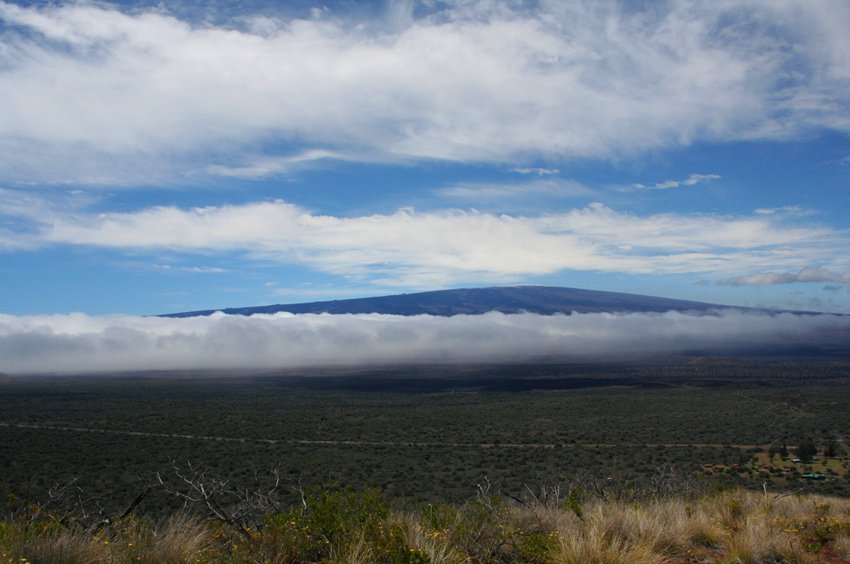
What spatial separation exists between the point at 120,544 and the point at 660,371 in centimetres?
12976

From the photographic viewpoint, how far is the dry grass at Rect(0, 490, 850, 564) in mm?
4824

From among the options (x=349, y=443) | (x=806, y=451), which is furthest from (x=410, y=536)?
A: (x=349, y=443)

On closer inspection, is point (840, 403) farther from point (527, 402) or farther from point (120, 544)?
point (120, 544)

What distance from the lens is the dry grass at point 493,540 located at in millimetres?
4824

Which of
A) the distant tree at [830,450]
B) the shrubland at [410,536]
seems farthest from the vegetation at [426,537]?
the distant tree at [830,450]

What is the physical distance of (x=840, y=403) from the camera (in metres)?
56.9

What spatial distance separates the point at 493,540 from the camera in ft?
18.8

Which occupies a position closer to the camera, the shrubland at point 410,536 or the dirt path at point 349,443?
the shrubland at point 410,536

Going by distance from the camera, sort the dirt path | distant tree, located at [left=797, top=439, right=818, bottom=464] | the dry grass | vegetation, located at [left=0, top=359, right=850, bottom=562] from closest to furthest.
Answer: the dry grass, vegetation, located at [left=0, top=359, right=850, bottom=562], distant tree, located at [left=797, top=439, right=818, bottom=464], the dirt path

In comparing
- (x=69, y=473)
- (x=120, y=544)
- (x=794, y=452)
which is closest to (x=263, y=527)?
(x=120, y=544)

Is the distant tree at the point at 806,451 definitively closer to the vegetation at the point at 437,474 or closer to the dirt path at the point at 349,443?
the vegetation at the point at 437,474

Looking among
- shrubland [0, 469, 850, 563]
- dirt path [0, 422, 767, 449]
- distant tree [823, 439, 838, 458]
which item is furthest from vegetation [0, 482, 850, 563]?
dirt path [0, 422, 767, 449]

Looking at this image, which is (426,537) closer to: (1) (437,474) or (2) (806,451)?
(1) (437,474)

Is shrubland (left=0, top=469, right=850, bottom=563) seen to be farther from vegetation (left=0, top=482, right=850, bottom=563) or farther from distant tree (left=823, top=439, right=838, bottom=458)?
distant tree (left=823, top=439, right=838, bottom=458)
